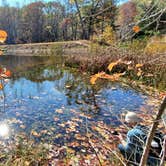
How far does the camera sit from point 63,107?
6.36m

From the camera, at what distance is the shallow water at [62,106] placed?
15.9 feet

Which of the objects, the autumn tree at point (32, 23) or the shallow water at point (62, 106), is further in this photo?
the autumn tree at point (32, 23)

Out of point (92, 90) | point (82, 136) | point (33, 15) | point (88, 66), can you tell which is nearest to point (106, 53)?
point (88, 66)

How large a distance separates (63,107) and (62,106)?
0.34 ft

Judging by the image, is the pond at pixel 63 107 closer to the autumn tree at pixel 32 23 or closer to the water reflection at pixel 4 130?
the water reflection at pixel 4 130

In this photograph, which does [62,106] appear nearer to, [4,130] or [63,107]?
A: [63,107]

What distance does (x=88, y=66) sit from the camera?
1130 cm

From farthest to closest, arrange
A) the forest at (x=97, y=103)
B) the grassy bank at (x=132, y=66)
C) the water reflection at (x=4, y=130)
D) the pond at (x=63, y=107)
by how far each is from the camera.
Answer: the grassy bank at (x=132, y=66)
the pond at (x=63, y=107)
the water reflection at (x=4, y=130)
the forest at (x=97, y=103)

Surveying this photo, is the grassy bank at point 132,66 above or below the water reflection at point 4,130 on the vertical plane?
above

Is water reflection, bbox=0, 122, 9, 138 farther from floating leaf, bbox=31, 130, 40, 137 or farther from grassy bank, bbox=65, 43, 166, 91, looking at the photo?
grassy bank, bbox=65, 43, 166, 91

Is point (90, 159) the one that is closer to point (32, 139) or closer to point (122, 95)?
point (32, 139)

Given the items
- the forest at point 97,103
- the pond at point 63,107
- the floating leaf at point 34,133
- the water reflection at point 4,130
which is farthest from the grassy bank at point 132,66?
the water reflection at point 4,130

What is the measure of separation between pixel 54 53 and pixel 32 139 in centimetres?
2059

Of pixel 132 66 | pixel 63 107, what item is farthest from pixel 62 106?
pixel 132 66
